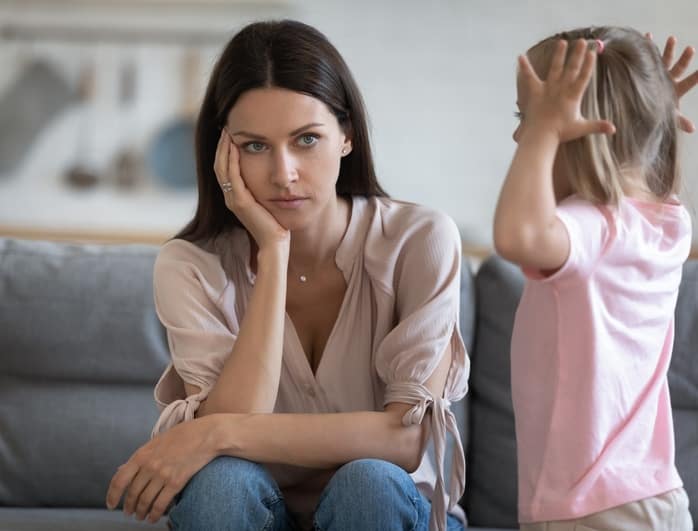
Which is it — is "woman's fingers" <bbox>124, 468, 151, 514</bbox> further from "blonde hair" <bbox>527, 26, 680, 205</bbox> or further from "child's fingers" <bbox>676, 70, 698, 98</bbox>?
"child's fingers" <bbox>676, 70, 698, 98</bbox>

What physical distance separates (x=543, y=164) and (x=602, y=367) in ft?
0.86

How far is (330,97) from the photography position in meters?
1.60

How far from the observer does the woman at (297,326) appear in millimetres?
1466

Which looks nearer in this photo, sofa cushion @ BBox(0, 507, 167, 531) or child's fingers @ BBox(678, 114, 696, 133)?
child's fingers @ BBox(678, 114, 696, 133)

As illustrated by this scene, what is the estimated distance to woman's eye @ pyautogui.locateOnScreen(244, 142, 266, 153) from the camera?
1.58 meters

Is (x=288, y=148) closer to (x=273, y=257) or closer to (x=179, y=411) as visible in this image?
(x=273, y=257)

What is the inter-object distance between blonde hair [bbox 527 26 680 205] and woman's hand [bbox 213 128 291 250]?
521 mm

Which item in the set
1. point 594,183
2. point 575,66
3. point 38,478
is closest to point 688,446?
point 594,183

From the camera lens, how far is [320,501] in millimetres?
1458

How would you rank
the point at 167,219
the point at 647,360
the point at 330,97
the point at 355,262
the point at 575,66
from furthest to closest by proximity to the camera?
the point at 167,219, the point at 355,262, the point at 330,97, the point at 647,360, the point at 575,66

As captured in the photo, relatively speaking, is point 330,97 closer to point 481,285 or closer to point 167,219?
point 481,285

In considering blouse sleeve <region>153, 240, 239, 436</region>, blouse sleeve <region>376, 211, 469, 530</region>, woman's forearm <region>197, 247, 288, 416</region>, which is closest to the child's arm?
blouse sleeve <region>376, 211, 469, 530</region>

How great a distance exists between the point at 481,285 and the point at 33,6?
6.11ft

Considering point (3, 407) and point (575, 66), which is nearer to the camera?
point (575, 66)
